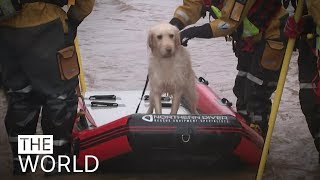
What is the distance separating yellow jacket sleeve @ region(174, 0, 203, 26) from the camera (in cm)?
517

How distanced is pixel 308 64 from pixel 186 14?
1187mm

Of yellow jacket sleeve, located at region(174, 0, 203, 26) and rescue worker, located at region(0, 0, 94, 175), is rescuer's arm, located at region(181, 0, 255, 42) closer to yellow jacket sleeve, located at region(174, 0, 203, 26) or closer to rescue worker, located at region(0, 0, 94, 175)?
yellow jacket sleeve, located at region(174, 0, 203, 26)

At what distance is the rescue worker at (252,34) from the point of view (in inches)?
187

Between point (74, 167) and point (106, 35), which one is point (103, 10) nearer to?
point (106, 35)

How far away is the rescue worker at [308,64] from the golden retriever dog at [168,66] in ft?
3.24

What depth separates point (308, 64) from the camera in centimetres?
475

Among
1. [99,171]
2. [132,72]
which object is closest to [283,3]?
[99,171]

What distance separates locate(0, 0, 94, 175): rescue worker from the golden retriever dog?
2.31ft

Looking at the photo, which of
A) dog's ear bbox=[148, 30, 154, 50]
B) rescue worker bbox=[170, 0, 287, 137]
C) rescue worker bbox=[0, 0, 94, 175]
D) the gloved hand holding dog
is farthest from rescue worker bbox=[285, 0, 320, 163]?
rescue worker bbox=[0, 0, 94, 175]

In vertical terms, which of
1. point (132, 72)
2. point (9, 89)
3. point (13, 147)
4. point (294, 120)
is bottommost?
point (132, 72)

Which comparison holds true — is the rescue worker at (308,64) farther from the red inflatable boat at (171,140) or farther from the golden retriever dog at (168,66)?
the golden retriever dog at (168,66)

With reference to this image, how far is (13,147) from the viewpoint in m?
4.60

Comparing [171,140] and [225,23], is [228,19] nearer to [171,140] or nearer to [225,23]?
[225,23]

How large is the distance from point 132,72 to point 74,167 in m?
4.24
